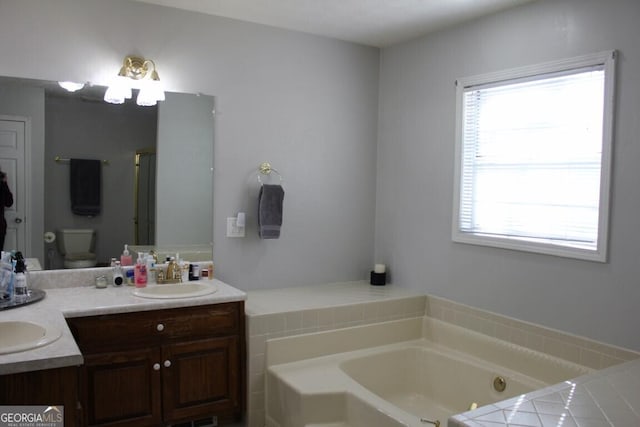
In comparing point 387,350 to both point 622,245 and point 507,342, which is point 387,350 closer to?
point 507,342

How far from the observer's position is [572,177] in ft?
8.66

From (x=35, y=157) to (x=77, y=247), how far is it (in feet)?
1.73

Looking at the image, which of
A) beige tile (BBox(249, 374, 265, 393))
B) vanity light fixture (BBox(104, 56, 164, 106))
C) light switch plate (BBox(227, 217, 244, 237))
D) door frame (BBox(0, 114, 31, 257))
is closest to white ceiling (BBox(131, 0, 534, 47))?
vanity light fixture (BBox(104, 56, 164, 106))

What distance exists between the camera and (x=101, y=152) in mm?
2885

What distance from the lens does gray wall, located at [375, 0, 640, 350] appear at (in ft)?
7.95

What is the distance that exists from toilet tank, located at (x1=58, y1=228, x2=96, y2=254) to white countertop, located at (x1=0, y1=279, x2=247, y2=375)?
0.70 feet

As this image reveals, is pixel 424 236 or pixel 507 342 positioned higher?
pixel 424 236

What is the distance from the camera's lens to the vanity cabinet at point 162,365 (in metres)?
2.43

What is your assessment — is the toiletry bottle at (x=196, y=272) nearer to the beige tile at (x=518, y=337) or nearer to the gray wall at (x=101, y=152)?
the gray wall at (x=101, y=152)

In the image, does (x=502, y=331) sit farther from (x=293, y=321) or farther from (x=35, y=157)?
(x=35, y=157)

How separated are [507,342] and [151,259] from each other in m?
2.13

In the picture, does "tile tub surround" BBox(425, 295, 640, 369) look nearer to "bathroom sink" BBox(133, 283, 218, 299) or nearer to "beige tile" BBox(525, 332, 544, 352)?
"beige tile" BBox(525, 332, 544, 352)

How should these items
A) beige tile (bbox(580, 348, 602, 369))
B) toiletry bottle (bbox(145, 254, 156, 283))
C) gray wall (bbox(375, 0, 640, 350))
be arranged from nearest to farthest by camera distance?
1. gray wall (bbox(375, 0, 640, 350))
2. beige tile (bbox(580, 348, 602, 369))
3. toiletry bottle (bbox(145, 254, 156, 283))

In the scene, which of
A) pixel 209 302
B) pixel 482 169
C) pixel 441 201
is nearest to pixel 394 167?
pixel 441 201
